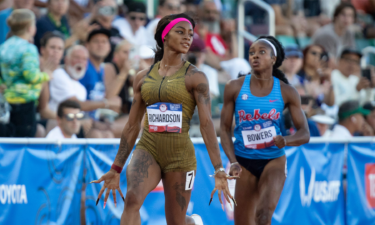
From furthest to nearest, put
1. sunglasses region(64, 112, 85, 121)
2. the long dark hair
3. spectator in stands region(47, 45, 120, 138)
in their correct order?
spectator in stands region(47, 45, 120, 138) → sunglasses region(64, 112, 85, 121) → the long dark hair

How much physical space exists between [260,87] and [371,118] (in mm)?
6197

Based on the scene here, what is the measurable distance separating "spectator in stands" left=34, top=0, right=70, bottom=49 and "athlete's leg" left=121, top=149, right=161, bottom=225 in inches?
190

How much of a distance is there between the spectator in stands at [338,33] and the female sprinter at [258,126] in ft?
25.3

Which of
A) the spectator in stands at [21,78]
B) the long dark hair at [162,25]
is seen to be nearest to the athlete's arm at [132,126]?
the long dark hair at [162,25]

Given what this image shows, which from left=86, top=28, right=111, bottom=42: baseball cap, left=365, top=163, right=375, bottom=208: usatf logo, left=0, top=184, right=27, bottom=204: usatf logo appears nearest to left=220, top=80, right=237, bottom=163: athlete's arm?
left=0, top=184, right=27, bottom=204: usatf logo

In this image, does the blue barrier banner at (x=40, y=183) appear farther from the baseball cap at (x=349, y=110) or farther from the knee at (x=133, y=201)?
the baseball cap at (x=349, y=110)

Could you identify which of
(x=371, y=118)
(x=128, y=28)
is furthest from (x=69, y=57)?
(x=371, y=118)

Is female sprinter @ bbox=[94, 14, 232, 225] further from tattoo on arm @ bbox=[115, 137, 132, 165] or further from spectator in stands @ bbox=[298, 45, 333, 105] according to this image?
spectator in stands @ bbox=[298, 45, 333, 105]

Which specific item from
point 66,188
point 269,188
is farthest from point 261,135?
point 66,188

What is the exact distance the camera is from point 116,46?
9602mm

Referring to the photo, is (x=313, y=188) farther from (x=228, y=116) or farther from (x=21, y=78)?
(x=21, y=78)

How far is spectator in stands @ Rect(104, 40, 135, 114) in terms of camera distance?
29.7ft

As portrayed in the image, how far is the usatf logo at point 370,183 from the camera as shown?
8.60 meters

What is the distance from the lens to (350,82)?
12.2m
